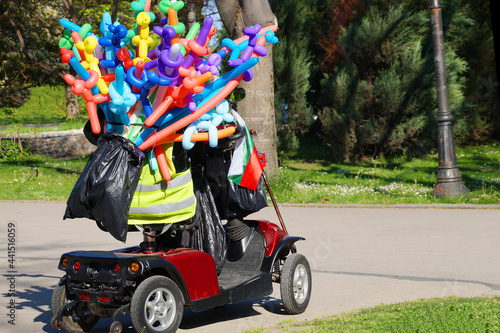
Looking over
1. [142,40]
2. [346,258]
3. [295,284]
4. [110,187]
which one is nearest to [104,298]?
[110,187]

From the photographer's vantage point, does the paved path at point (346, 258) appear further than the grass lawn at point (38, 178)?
No

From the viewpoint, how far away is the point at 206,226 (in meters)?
5.90

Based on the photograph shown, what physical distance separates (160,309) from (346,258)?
401cm

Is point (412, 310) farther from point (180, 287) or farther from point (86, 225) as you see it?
point (86, 225)

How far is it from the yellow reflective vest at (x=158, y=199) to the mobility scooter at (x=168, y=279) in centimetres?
12

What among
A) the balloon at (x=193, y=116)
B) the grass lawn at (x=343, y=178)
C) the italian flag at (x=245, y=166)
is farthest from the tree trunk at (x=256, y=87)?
the balloon at (x=193, y=116)

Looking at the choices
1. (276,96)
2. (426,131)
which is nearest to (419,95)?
(426,131)

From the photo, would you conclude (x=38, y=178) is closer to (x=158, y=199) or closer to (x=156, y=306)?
(x=158, y=199)

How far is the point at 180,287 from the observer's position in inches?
213

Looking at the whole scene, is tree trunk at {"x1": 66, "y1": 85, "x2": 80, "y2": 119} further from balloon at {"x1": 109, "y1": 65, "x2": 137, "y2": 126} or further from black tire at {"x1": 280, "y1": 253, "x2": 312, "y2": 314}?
balloon at {"x1": 109, "y1": 65, "x2": 137, "y2": 126}

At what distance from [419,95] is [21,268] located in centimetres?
1374

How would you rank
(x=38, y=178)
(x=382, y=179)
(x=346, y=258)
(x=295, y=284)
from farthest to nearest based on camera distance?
1. (x=38, y=178)
2. (x=382, y=179)
3. (x=346, y=258)
4. (x=295, y=284)

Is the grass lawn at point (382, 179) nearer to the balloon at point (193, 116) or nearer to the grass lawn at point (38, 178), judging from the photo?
the grass lawn at point (38, 178)

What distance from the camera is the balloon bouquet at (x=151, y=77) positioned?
5.21 meters
